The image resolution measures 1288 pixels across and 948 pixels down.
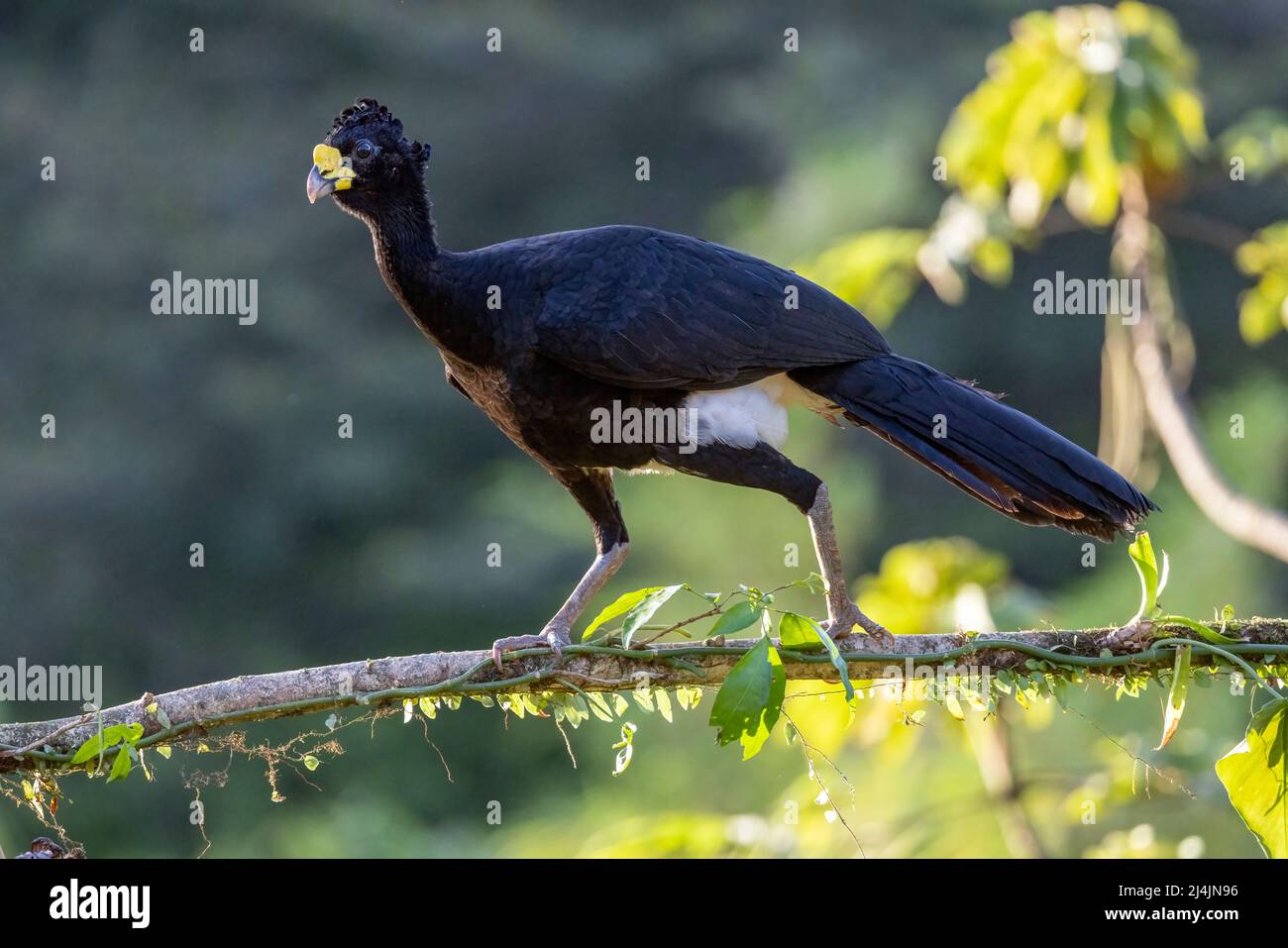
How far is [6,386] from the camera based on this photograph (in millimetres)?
14109

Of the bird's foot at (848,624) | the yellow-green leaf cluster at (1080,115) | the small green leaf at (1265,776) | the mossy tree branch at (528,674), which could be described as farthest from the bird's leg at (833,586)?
the yellow-green leaf cluster at (1080,115)

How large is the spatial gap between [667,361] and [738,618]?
1.01m

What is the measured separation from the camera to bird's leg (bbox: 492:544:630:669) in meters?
3.37

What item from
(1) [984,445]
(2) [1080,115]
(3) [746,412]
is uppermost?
(2) [1080,115]

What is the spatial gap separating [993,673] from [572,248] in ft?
4.85

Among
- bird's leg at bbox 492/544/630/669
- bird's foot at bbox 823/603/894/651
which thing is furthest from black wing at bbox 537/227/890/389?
bird's foot at bbox 823/603/894/651

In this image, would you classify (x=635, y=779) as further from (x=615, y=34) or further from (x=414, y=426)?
(x=615, y=34)

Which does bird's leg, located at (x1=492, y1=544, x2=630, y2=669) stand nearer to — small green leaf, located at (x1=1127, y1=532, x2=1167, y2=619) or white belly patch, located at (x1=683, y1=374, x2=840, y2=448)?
white belly patch, located at (x1=683, y1=374, x2=840, y2=448)

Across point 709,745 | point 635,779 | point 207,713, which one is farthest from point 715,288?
point 635,779

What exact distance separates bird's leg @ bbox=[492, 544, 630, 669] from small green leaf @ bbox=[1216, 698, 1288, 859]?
1.30 meters

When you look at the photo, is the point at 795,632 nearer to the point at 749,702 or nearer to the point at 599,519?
the point at 749,702

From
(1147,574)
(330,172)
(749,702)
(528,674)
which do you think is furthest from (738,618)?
(330,172)

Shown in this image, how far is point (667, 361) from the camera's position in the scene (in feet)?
12.4

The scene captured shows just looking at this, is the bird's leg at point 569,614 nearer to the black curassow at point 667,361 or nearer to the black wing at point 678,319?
the black curassow at point 667,361
